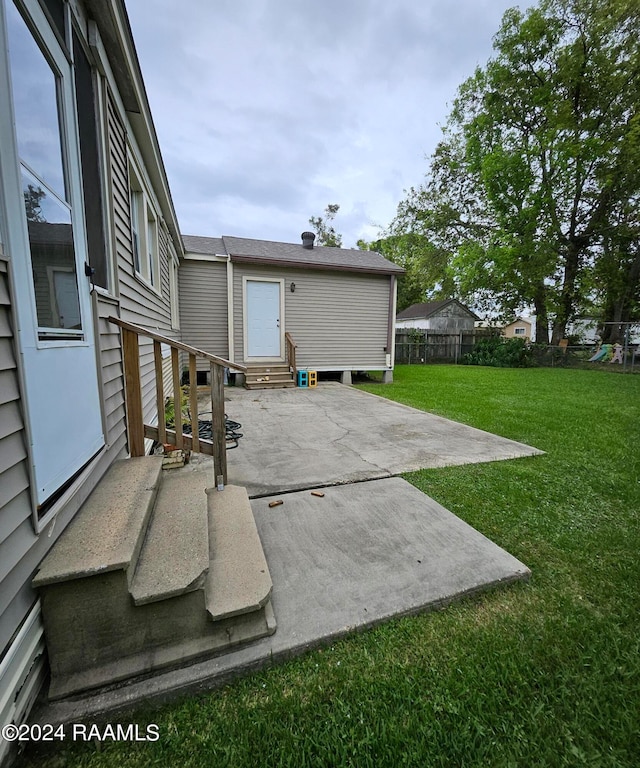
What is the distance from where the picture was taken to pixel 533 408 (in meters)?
6.21

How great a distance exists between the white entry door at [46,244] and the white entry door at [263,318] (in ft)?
22.2

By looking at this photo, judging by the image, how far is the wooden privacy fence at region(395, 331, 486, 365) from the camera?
16.2 meters

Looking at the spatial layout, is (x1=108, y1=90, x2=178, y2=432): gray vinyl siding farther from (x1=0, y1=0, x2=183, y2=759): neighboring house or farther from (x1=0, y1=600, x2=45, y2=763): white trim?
(x1=0, y1=600, x2=45, y2=763): white trim

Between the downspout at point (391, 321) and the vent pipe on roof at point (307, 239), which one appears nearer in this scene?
the downspout at point (391, 321)

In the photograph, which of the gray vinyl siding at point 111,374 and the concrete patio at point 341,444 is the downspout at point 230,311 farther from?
the gray vinyl siding at point 111,374

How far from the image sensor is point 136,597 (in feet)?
4.12

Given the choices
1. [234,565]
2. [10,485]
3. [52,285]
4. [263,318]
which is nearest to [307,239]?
[263,318]

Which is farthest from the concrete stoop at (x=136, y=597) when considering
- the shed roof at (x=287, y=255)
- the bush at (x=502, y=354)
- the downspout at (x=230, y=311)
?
the bush at (x=502, y=354)

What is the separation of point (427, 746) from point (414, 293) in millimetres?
33346

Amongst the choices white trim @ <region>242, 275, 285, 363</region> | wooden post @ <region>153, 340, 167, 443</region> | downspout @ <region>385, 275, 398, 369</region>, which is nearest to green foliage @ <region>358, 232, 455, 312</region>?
downspout @ <region>385, 275, 398, 369</region>

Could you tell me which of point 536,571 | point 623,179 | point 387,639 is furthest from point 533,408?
point 623,179

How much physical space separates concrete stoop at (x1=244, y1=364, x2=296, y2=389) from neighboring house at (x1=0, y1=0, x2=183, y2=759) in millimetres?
5401

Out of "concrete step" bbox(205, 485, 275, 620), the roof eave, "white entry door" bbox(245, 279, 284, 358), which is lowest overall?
"concrete step" bbox(205, 485, 275, 620)

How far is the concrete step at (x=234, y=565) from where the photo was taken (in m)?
1.44
